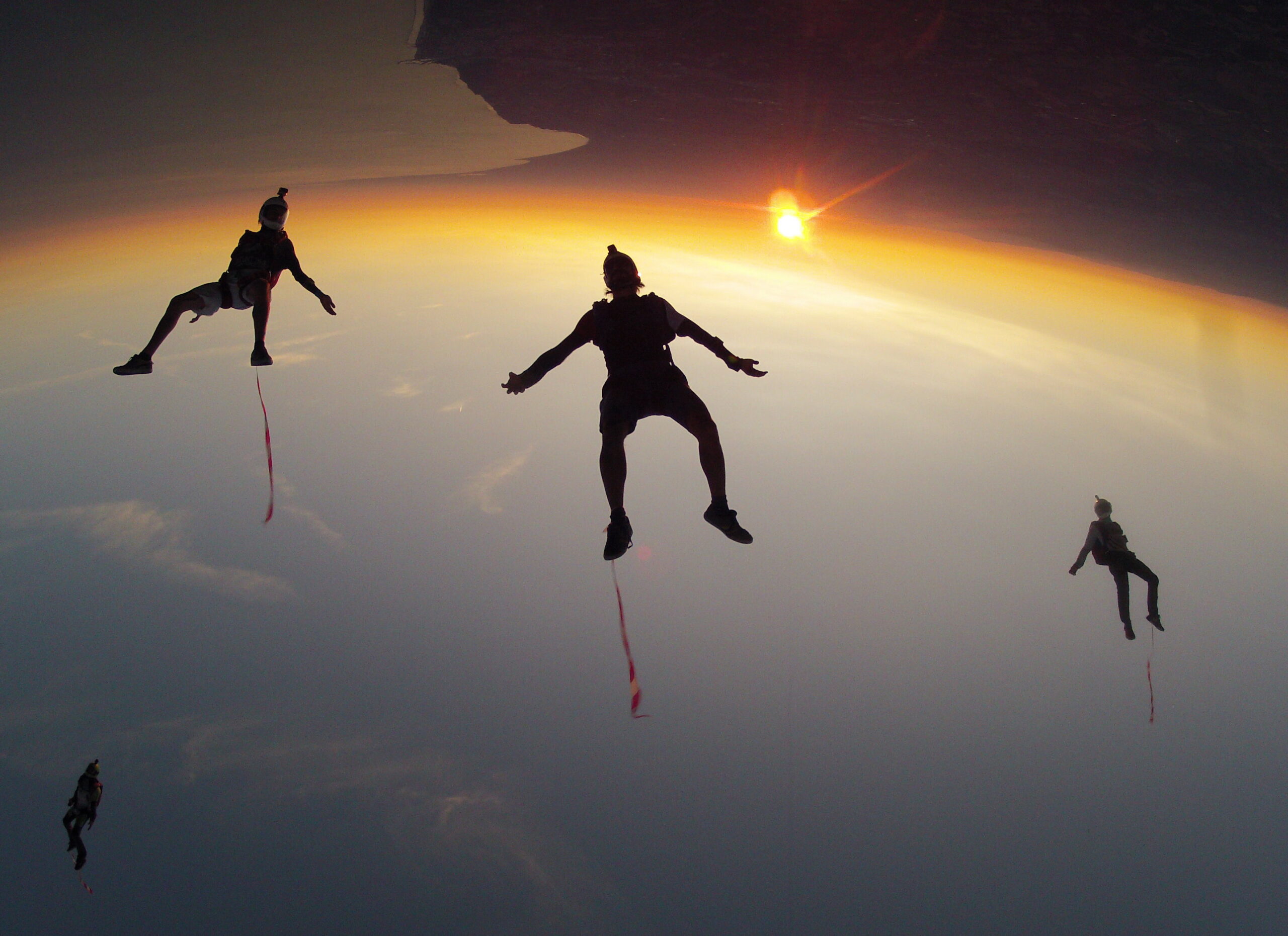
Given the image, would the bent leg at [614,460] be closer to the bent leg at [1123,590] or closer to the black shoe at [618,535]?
the black shoe at [618,535]

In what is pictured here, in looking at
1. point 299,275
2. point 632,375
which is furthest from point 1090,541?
point 299,275

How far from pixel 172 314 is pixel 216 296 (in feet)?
1.42

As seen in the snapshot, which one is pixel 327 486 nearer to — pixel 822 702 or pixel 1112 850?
pixel 822 702

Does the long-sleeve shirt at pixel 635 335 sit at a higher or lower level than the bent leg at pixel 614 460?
higher

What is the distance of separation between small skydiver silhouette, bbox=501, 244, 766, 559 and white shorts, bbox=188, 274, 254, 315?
10.3 ft

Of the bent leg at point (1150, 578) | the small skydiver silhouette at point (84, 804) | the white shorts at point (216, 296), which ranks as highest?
the white shorts at point (216, 296)

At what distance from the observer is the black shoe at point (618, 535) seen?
171 inches

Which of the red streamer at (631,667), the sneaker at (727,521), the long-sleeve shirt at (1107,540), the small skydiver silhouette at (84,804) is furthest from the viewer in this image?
the small skydiver silhouette at (84,804)

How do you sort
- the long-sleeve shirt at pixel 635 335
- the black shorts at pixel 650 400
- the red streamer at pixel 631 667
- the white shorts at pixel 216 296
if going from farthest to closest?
the white shorts at pixel 216 296
the long-sleeve shirt at pixel 635 335
the black shorts at pixel 650 400
the red streamer at pixel 631 667

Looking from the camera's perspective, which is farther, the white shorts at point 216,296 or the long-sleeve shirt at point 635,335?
the white shorts at point 216,296

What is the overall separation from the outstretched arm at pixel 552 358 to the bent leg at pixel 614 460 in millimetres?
680

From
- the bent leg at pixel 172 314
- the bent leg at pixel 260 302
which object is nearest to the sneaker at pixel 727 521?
the bent leg at pixel 260 302

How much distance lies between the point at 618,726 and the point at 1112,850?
63762 mm

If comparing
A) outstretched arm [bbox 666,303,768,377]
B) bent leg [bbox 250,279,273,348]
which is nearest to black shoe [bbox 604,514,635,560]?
outstretched arm [bbox 666,303,768,377]
